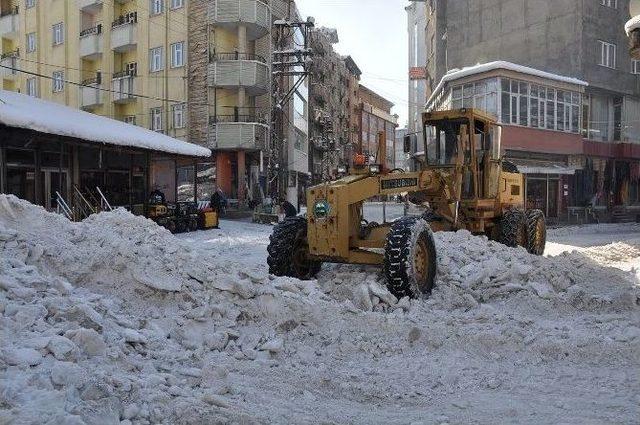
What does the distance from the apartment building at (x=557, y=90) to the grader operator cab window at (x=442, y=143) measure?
1774 centimetres

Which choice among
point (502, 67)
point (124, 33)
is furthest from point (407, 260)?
Answer: point (124, 33)

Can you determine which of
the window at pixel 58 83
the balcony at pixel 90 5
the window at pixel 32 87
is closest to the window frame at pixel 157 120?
the balcony at pixel 90 5

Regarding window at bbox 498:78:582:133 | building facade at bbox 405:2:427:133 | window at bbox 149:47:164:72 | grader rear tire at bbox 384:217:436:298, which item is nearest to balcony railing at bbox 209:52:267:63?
window at bbox 149:47:164:72

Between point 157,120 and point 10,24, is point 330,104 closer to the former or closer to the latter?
point 157,120

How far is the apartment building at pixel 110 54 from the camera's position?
110ft

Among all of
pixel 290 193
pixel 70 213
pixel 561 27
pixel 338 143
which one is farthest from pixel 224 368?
pixel 338 143

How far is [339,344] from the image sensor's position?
227 inches

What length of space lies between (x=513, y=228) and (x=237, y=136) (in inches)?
834

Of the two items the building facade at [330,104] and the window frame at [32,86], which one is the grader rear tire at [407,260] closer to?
the building facade at [330,104]

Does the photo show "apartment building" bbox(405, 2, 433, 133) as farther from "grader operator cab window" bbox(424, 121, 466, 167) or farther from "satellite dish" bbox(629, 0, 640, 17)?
"grader operator cab window" bbox(424, 121, 466, 167)

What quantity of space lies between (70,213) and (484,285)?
1399 cm

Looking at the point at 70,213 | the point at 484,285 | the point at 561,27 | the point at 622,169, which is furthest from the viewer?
the point at 622,169

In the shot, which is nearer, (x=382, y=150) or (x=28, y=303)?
(x=28, y=303)

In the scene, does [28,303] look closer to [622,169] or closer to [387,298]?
[387,298]
